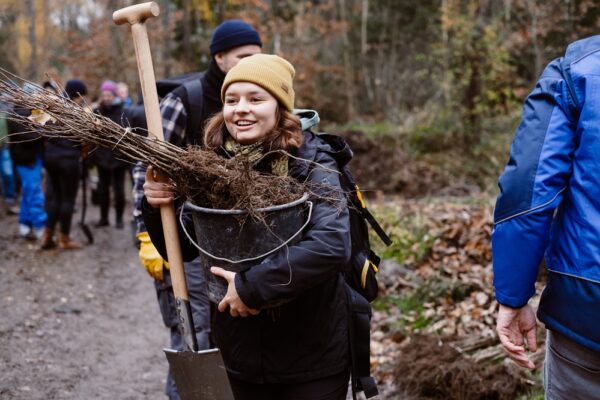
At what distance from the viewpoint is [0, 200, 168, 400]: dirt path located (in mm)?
5148

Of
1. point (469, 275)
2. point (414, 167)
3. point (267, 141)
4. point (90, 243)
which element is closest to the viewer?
point (267, 141)

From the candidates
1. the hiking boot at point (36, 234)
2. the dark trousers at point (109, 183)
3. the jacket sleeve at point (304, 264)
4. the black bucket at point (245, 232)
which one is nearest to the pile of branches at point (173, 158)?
the black bucket at point (245, 232)

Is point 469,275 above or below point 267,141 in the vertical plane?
below

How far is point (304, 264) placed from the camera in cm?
234

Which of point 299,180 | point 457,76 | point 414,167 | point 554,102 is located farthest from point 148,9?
point 457,76

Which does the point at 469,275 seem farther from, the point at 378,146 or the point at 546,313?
the point at 378,146

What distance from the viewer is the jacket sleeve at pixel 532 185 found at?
2262 millimetres

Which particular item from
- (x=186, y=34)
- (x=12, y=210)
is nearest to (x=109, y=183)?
(x=12, y=210)

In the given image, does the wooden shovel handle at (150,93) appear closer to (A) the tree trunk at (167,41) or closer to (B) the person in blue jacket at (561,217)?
(B) the person in blue jacket at (561,217)

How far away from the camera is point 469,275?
6.31 m

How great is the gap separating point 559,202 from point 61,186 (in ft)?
28.0

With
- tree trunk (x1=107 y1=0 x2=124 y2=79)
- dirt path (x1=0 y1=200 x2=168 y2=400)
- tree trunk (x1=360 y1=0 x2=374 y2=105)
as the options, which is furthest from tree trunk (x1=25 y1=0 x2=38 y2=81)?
tree trunk (x1=360 y1=0 x2=374 y2=105)

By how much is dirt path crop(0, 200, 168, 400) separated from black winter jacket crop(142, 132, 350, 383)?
9.10 feet

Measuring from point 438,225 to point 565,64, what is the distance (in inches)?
210
